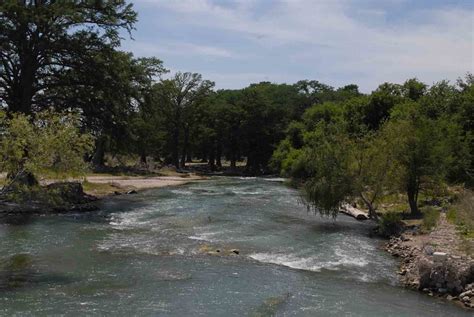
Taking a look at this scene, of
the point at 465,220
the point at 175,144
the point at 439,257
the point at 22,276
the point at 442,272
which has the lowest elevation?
the point at 22,276

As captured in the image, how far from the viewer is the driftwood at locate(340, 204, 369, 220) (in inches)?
1355

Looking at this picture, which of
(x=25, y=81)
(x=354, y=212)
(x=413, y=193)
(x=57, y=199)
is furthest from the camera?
(x=25, y=81)

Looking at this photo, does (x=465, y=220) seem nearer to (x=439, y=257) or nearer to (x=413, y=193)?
(x=439, y=257)

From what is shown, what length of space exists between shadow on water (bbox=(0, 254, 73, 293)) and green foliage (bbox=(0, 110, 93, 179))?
12.0 feet

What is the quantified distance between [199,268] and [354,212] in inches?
718

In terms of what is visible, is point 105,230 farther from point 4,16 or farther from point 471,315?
point 4,16

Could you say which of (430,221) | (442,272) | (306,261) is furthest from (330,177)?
(442,272)

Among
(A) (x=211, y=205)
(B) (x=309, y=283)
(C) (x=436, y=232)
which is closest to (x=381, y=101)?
(A) (x=211, y=205)

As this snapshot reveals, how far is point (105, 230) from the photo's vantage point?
2853 cm

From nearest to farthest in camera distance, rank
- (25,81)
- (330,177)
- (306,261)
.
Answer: (306,261)
(330,177)
(25,81)

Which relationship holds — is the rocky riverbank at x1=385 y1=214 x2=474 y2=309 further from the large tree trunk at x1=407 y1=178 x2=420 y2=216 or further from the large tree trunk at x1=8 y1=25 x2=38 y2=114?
the large tree trunk at x1=8 y1=25 x2=38 y2=114

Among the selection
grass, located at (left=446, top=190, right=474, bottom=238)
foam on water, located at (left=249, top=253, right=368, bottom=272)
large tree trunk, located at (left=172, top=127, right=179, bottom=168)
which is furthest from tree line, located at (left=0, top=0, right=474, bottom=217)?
large tree trunk, located at (left=172, top=127, right=179, bottom=168)

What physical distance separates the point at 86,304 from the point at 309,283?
8046 millimetres

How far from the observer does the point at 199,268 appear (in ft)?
66.9
